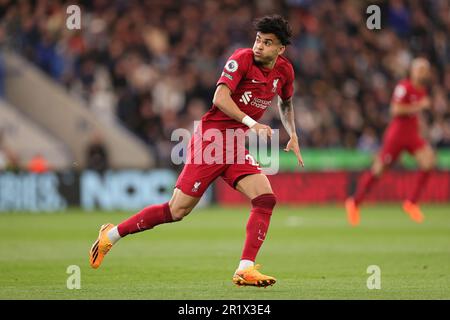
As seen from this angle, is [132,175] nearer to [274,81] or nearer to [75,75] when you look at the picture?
[75,75]

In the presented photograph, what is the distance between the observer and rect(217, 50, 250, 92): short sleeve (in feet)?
28.7

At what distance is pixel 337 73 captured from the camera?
24.6 m

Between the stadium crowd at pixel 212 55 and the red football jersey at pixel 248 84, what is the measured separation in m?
13.0

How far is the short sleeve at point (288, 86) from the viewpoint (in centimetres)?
932

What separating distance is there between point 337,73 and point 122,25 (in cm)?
550

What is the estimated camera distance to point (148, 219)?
30.4ft

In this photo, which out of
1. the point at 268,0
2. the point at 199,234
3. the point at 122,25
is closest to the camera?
the point at 199,234

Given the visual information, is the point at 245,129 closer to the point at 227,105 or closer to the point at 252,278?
the point at 227,105

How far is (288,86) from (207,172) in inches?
47.4

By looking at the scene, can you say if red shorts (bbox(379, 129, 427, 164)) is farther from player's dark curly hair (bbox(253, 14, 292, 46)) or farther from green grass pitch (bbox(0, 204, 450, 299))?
player's dark curly hair (bbox(253, 14, 292, 46))

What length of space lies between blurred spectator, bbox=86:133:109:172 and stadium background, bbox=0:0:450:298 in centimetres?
3

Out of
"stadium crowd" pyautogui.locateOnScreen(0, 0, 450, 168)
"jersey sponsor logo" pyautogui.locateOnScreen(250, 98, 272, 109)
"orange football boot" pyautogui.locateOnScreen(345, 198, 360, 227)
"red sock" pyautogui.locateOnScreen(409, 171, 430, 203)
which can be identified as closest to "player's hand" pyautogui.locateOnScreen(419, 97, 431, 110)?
"red sock" pyautogui.locateOnScreen(409, 171, 430, 203)

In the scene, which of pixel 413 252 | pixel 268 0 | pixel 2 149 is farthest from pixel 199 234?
pixel 268 0

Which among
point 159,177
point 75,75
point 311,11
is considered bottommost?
point 159,177
